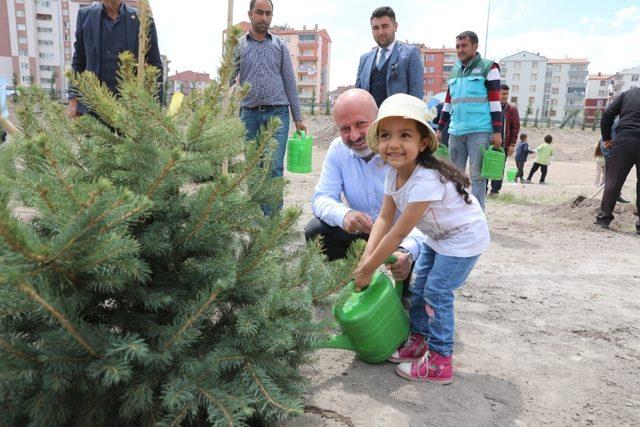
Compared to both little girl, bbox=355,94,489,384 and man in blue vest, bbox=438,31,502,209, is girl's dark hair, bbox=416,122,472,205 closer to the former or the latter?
little girl, bbox=355,94,489,384

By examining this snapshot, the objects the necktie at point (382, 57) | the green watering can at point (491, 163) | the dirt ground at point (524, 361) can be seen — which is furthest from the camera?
the green watering can at point (491, 163)

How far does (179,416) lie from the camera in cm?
131

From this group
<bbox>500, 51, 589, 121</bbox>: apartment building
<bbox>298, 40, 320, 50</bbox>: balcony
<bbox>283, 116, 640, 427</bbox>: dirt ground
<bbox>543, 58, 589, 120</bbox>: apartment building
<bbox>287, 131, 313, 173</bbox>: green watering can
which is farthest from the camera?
<bbox>543, 58, 589, 120</bbox>: apartment building

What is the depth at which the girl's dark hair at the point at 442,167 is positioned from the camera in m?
2.06

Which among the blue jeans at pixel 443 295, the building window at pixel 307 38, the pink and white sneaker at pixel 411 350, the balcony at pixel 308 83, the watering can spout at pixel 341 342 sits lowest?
the pink and white sneaker at pixel 411 350

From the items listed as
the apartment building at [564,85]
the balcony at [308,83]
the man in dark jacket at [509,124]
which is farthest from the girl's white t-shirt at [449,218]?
the apartment building at [564,85]

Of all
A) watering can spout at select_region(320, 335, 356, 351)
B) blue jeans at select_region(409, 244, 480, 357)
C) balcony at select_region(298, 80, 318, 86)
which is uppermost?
balcony at select_region(298, 80, 318, 86)

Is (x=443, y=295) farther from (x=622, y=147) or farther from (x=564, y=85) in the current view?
(x=564, y=85)

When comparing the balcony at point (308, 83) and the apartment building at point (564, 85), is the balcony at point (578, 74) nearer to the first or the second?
the apartment building at point (564, 85)

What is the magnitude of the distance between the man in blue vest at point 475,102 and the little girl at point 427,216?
10.2ft

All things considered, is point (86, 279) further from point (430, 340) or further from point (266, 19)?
point (266, 19)

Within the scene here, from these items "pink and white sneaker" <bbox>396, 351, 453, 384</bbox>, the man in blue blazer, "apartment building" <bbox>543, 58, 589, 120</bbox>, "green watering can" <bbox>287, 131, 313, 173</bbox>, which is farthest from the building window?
"pink and white sneaker" <bbox>396, 351, 453, 384</bbox>

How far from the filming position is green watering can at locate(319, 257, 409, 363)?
2.17 metres

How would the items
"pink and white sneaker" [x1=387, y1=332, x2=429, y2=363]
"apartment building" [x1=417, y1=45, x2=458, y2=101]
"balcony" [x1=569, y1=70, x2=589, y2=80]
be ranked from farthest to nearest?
"balcony" [x1=569, y1=70, x2=589, y2=80], "apartment building" [x1=417, y1=45, x2=458, y2=101], "pink and white sneaker" [x1=387, y1=332, x2=429, y2=363]
